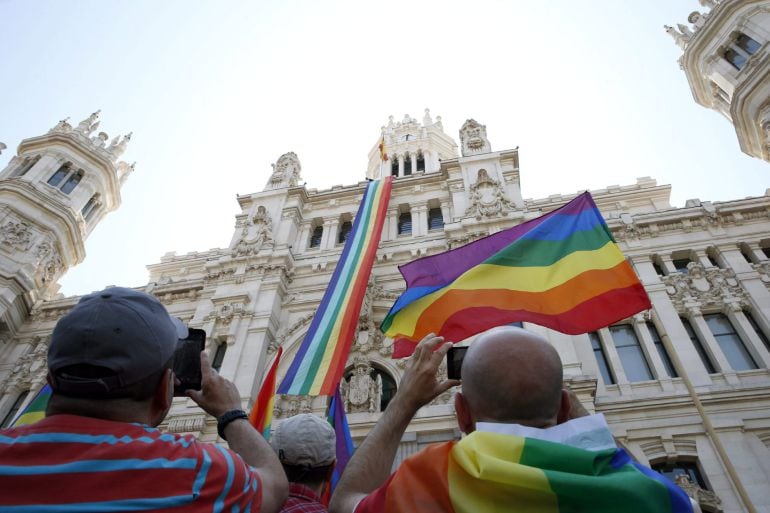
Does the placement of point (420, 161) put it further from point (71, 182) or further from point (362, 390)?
point (362, 390)

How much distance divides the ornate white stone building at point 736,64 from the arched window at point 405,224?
50.9 feet

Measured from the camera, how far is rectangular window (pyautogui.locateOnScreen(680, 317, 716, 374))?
43.4 feet

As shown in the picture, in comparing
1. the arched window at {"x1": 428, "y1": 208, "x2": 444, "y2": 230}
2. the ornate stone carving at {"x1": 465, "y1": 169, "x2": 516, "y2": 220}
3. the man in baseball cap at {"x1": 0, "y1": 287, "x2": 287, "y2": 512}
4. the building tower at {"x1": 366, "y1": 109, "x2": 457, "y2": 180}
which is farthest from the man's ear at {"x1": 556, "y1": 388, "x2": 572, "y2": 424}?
the building tower at {"x1": 366, "y1": 109, "x2": 457, "y2": 180}

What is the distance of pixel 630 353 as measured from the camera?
14.2 meters

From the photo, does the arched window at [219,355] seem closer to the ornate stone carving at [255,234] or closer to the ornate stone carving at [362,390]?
the ornate stone carving at [255,234]

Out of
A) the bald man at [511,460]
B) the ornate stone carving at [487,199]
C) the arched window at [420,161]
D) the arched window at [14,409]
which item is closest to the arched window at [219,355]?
the arched window at [14,409]

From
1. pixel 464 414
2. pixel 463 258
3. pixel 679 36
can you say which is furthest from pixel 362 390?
pixel 679 36

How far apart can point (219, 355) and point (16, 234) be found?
14.2 meters

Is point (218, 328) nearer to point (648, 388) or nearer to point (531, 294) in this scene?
point (531, 294)

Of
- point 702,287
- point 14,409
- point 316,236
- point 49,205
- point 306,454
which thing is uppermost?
point 49,205

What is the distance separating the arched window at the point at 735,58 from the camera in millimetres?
22625

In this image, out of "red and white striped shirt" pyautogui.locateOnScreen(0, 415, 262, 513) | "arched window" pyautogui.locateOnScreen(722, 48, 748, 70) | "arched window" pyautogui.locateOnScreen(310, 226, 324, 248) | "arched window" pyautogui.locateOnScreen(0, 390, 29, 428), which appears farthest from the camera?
"arched window" pyautogui.locateOnScreen(722, 48, 748, 70)

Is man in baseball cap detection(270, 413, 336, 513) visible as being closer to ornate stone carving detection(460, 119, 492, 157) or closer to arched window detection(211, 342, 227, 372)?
arched window detection(211, 342, 227, 372)

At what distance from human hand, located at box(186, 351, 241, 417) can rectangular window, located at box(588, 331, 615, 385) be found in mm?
13240
